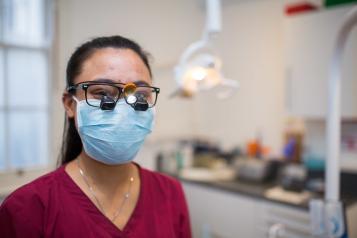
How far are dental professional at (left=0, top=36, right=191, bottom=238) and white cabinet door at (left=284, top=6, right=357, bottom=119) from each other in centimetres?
153

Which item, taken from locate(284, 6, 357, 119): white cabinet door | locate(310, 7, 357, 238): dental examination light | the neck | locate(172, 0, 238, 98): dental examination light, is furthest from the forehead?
locate(284, 6, 357, 119): white cabinet door

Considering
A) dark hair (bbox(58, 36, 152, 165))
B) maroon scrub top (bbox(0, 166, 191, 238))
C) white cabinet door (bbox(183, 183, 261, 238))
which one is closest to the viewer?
maroon scrub top (bbox(0, 166, 191, 238))

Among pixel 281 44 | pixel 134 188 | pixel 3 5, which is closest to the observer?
pixel 134 188

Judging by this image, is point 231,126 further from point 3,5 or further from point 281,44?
point 3,5

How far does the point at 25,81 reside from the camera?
2.16m

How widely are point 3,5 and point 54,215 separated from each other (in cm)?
158

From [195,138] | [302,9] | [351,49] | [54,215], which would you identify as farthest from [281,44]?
[54,215]

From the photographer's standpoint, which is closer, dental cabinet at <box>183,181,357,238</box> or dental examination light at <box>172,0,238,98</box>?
dental examination light at <box>172,0,238,98</box>

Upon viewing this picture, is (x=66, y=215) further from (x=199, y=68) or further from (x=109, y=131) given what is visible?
A: (x=199, y=68)

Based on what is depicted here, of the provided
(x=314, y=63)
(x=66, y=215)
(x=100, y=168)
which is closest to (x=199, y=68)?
(x=100, y=168)

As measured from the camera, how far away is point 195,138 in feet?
11.1

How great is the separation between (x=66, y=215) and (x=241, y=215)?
1.66 meters

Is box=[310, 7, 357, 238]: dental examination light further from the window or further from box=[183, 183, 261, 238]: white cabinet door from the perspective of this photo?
the window

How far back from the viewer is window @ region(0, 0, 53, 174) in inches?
78.6
